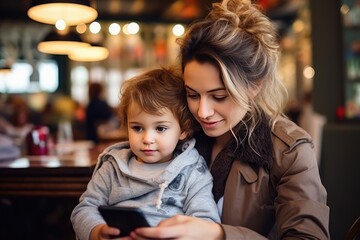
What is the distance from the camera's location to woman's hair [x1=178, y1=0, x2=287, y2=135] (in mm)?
1488

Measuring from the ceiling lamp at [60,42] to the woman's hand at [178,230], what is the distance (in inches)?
101

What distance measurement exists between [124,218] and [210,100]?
20.0 inches

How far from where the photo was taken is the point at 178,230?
1.21 m

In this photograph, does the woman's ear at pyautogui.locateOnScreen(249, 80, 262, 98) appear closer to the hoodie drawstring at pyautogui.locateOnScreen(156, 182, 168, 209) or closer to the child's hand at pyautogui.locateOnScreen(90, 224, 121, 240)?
the hoodie drawstring at pyautogui.locateOnScreen(156, 182, 168, 209)

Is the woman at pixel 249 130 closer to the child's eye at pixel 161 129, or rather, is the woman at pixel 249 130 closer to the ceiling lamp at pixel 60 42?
the child's eye at pixel 161 129

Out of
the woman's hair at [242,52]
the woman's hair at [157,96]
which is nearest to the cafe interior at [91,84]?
the woman's hair at [157,96]

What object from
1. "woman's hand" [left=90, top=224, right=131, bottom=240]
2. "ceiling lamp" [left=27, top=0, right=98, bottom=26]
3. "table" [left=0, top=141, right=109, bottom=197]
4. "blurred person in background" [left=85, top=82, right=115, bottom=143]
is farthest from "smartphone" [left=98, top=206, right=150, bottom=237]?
"blurred person in background" [left=85, top=82, right=115, bottom=143]

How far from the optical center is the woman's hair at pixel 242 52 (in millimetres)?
1488

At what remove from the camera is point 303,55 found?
9125 mm

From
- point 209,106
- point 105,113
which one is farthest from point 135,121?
point 105,113

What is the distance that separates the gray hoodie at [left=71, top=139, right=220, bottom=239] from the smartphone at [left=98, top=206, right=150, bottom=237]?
0.58 ft

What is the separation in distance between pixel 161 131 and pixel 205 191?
0.25 m

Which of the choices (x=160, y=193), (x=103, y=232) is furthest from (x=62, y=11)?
(x=103, y=232)

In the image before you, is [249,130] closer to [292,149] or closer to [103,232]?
[292,149]
